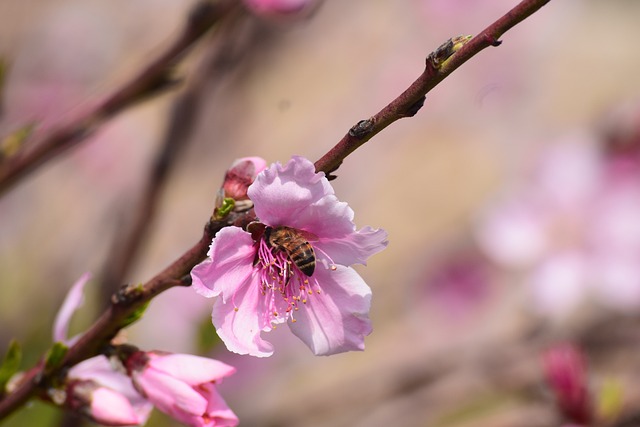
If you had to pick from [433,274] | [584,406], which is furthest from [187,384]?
[433,274]

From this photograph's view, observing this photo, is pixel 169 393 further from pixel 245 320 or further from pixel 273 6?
pixel 273 6

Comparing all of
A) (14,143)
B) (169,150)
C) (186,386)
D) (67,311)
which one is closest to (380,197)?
(169,150)

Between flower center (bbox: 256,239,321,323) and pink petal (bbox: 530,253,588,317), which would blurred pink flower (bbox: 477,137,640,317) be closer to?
pink petal (bbox: 530,253,588,317)

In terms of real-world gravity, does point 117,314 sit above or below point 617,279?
above

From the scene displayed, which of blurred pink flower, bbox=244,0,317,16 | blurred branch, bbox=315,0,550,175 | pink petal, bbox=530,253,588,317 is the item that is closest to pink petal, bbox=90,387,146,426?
blurred branch, bbox=315,0,550,175

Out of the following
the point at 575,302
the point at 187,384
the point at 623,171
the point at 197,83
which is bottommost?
the point at 575,302

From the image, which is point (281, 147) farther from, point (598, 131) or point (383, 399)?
point (383, 399)

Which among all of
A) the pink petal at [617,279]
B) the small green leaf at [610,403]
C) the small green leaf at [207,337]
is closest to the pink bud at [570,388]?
the small green leaf at [610,403]
